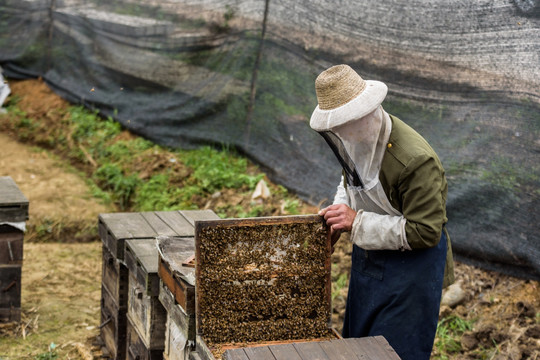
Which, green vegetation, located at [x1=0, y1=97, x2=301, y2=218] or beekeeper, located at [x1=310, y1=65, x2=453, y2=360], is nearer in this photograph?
beekeeper, located at [x1=310, y1=65, x2=453, y2=360]

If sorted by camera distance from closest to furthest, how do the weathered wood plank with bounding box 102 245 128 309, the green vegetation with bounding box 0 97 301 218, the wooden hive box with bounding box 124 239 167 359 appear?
1. the wooden hive box with bounding box 124 239 167 359
2. the weathered wood plank with bounding box 102 245 128 309
3. the green vegetation with bounding box 0 97 301 218

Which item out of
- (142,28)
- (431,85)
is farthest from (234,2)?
(431,85)

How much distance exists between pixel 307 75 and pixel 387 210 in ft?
10.9

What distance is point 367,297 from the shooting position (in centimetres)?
336

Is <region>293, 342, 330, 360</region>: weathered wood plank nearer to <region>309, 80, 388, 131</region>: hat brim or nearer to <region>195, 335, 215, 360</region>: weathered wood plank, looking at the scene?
<region>195, 335, 215, 360</region>: weathered wood plank

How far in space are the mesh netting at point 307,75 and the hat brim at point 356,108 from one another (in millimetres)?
1986

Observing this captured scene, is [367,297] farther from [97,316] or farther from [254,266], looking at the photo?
[97,316]

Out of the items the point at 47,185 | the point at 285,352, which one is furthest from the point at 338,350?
the point at 47,185

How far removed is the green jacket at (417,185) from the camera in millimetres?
3031

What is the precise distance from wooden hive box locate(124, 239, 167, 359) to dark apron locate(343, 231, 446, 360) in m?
1.19

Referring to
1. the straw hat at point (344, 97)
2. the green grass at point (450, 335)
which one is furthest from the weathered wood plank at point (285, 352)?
the green grass at point (450, 335)

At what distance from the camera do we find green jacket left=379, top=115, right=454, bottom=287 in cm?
303

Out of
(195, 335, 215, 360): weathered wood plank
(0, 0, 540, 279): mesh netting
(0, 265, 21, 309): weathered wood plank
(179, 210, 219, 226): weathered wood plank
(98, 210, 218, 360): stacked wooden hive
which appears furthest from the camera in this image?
(0, 265, 21, 309): weathered wood plank

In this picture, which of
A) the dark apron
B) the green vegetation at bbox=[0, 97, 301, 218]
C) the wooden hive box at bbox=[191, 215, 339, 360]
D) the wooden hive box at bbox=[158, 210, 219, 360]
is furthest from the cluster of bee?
the green vegetation at bbox=[0, 97, 301, 218]
